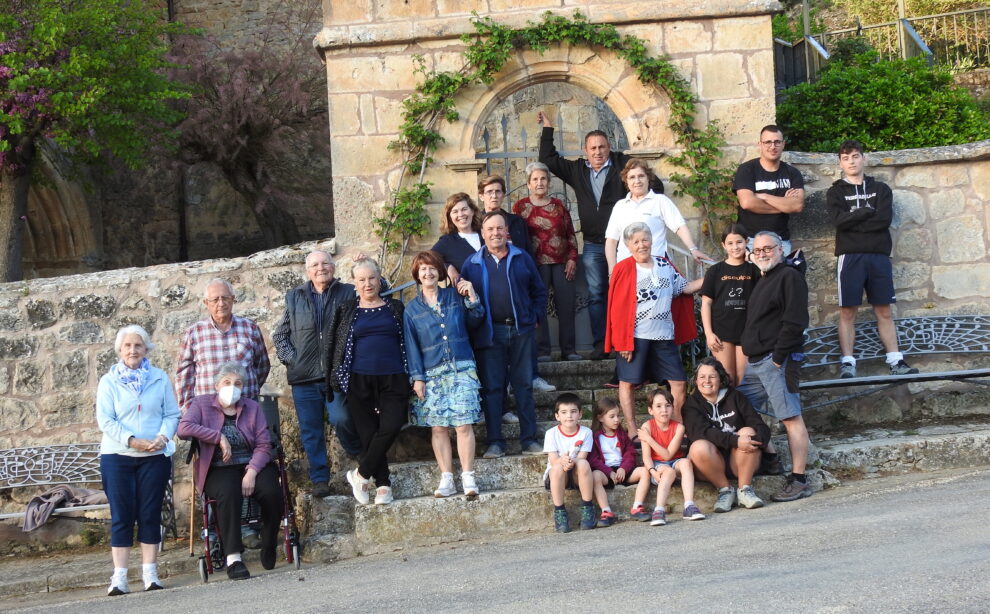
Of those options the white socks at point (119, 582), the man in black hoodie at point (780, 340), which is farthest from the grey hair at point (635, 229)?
the white socks at point (119, 582)

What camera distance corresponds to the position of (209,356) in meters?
6.76

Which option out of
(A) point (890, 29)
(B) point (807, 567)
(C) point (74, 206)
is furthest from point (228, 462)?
(A) point (890, 29)

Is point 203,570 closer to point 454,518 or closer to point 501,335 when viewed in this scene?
point 454,518

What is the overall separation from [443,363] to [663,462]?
1408 mm

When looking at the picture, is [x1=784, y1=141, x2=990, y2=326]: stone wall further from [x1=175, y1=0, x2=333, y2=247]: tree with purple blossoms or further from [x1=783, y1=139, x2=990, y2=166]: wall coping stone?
[x1=175, y1=0, x2=333, y2=247]: tree with purple blossoms

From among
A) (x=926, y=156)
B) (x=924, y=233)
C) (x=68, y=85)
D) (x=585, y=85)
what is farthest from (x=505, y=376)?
(x=68, y=85)

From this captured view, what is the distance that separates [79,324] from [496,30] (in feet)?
12.0

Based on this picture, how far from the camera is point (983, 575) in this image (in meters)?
4.57

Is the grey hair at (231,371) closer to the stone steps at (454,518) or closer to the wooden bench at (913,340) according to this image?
the stone steps at (454,518)

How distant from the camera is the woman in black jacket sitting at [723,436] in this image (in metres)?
6.34

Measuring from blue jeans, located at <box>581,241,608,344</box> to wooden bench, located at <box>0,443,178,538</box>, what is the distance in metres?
3.13

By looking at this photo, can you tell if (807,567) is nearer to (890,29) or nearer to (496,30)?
(496,30)

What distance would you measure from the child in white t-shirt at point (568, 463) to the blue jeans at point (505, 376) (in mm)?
527

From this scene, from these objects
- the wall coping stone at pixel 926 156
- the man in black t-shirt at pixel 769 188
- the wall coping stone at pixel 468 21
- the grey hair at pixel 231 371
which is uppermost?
the wall coping stone at pixel 468 21
